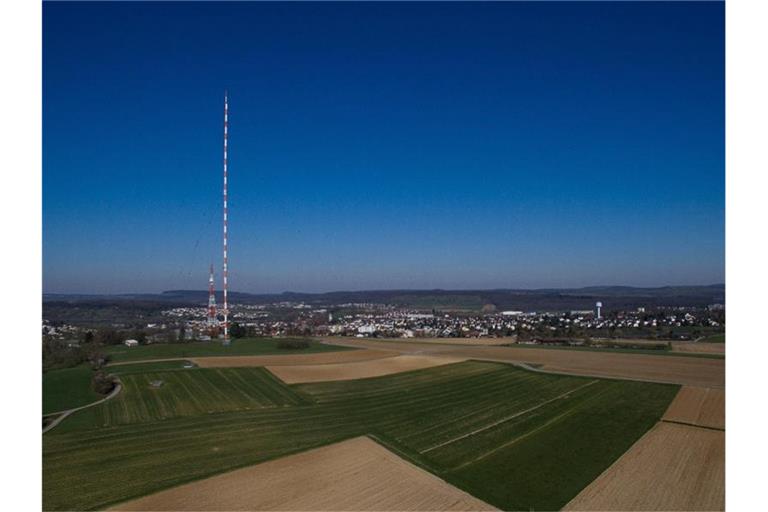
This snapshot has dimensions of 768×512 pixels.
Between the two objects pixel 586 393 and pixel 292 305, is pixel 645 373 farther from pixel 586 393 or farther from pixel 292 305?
pixel 292 305

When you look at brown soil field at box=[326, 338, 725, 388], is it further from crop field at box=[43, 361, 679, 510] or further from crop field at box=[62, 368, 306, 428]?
crop field at box=[62, 368, 306, 428]

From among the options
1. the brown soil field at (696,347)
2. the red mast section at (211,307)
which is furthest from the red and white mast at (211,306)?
the brown soil field at (696,347)

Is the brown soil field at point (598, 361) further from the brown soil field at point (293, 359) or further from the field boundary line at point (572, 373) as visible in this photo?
the brown soil field at point (293, 359)

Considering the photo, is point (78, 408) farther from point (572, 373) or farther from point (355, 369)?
point (572, 373)

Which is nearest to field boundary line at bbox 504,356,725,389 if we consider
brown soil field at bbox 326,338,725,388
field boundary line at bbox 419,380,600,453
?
brown soil field at bbox 326,338,725,388

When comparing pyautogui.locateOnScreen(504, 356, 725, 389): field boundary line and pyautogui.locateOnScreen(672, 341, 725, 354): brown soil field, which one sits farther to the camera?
pyautogui.locateOnScreen(672, 341, 725, 354): brown soil field
